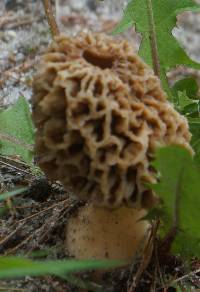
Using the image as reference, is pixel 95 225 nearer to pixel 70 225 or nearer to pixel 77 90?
pixel 70 225

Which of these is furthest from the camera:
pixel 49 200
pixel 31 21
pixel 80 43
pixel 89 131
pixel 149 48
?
pixel 31 21

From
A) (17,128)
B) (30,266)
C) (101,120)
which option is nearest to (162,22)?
(17,128)

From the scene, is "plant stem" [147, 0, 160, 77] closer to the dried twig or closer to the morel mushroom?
the morel mushroom

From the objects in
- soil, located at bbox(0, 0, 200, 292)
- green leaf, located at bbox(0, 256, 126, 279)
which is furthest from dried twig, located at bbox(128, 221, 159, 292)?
green leaf, located at bbox(0, 256, 126, 279)

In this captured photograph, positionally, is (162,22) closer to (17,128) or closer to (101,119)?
(17,128)

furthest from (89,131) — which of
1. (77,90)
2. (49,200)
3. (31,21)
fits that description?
(31,21)

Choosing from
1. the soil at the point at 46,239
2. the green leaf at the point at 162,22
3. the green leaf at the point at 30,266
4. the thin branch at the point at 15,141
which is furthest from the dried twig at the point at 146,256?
the green leaf at the point at 162,22
